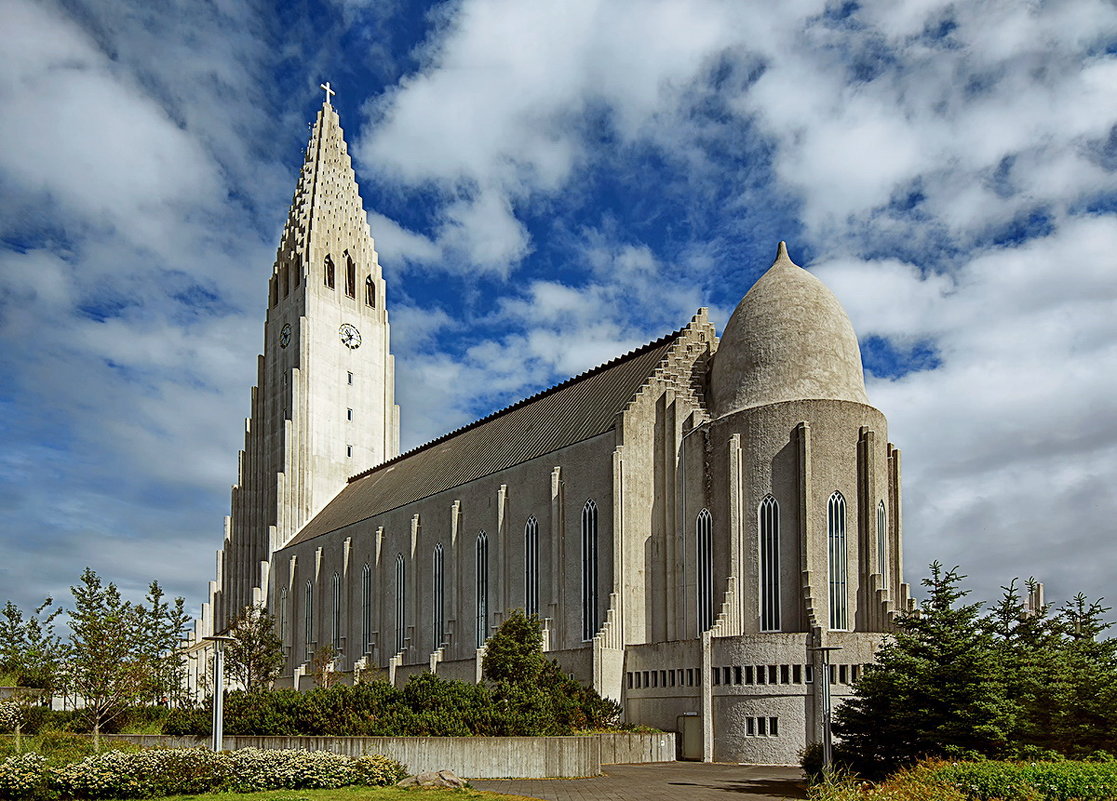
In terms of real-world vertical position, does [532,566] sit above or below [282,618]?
above

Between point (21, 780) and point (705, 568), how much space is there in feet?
89.0

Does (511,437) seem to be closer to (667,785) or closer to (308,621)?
(308,621)

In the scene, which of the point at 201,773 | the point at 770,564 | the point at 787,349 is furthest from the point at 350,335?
the point at 201,773

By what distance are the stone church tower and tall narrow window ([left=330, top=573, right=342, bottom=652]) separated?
34.0ft

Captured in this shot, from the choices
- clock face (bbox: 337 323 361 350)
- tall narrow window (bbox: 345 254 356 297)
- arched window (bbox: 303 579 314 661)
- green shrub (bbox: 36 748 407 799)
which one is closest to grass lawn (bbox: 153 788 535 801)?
green shrub (bbox: 36 748 407 799)

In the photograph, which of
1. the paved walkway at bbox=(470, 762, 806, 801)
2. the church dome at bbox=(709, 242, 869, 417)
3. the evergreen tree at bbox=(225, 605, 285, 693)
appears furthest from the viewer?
the evergreen tree at bbox=(225, 605, 285, 693)

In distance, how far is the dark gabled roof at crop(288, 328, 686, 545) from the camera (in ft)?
165

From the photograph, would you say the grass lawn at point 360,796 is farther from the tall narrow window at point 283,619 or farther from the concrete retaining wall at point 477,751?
the tall narrow window at point 283,619

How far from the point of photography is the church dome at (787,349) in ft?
146

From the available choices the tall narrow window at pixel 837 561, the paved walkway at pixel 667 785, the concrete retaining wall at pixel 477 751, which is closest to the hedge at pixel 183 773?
the concrete retaining wall at pixel 477 751

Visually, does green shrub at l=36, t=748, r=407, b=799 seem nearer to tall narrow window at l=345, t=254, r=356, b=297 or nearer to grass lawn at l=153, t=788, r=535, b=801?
grass lawn at l=153, t=788, r=535, b=801

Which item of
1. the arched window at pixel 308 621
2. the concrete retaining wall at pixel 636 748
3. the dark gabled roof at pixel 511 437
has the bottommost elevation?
the concrete retaining wall at pixel 636 748

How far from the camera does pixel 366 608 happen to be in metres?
67.8

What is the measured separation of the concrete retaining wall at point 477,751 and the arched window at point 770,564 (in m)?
12.3
